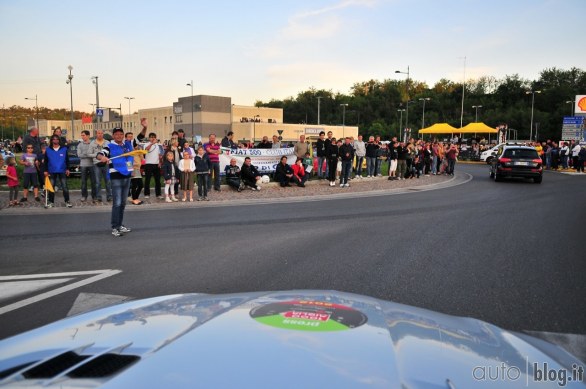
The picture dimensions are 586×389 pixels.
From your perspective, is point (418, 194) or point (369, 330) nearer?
point (369, 330)

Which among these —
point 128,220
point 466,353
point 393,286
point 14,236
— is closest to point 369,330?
point 466,353

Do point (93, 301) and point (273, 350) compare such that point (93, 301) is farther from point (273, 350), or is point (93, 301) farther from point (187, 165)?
point (187, 165)

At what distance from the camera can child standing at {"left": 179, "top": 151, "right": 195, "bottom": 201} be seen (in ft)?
46.5

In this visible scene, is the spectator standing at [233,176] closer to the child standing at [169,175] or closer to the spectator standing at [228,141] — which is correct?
the spectator standing at [228,141]

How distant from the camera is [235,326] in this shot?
1812 millimetres

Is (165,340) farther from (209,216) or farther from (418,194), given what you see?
(418,194)

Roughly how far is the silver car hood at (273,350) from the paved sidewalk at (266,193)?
37.5ft

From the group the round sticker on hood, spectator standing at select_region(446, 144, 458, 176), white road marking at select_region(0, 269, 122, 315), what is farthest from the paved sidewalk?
the round sticker on hood

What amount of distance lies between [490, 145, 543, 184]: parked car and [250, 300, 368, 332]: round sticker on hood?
71.8 feet

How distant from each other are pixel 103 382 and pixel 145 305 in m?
0.94

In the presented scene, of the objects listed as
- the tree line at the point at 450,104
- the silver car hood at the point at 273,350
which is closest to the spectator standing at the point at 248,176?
the silver car hood at the point at 273,350

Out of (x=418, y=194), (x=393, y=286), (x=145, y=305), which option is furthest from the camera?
(x=418, y=194)

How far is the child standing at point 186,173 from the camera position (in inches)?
558

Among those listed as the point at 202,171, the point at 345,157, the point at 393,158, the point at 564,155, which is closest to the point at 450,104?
the point at 564,155
